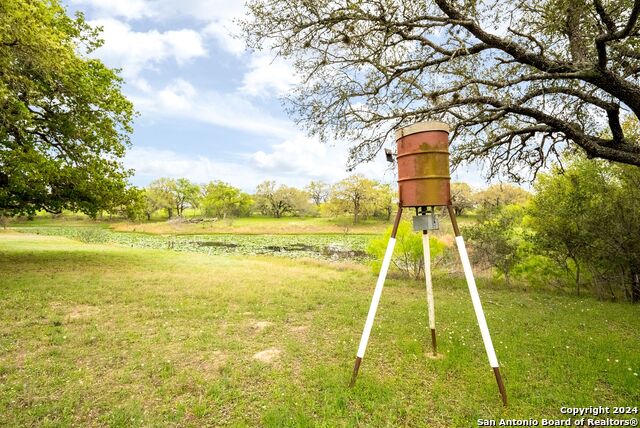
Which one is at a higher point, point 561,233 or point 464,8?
point 464,8

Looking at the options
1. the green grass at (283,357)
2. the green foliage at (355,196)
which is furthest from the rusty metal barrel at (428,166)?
the green foliage at (355,196)

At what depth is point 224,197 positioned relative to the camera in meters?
78.8

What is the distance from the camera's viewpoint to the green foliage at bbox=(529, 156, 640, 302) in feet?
36.1

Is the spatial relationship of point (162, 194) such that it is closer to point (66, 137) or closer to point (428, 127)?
point (66, 137)

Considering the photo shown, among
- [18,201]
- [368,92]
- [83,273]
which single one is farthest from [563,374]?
[18,201]

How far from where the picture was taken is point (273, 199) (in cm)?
8369

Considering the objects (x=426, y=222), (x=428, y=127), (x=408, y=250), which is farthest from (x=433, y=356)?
(x=408, y=250)

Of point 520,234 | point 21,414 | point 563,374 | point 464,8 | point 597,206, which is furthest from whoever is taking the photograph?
point 520,234

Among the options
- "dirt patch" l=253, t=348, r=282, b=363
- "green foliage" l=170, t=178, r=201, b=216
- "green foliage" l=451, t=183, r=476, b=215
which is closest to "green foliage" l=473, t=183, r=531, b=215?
"green foliage" l=451, t=183, r=476, b=215

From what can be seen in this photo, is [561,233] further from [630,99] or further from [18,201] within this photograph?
[18,201]

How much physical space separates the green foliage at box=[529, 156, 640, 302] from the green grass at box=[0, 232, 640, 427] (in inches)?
65.4

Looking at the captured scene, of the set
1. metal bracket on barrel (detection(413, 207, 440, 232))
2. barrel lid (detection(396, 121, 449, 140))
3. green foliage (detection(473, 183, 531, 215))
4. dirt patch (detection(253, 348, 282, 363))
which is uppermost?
green foliage (detection(473, 183, 531, 215))

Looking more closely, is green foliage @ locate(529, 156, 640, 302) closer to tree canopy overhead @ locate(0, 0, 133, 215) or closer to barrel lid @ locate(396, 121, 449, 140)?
barrel lid @ locate(396, 121, 449, 140)

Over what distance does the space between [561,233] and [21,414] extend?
15.4m
